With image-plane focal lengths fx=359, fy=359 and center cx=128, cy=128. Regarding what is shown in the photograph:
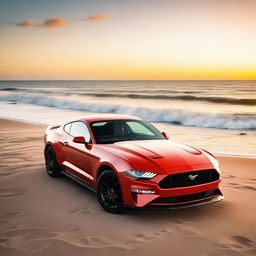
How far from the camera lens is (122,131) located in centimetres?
680

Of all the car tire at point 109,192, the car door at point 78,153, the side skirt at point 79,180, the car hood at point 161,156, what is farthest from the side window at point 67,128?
the car tire at point 109,192

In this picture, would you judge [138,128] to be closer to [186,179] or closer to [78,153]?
[78,153]

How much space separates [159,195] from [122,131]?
209cm

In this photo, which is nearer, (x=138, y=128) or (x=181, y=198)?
(x=181, y=198)

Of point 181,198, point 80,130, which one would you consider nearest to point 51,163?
point 80,130

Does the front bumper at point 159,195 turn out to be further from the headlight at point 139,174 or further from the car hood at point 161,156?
the car hood at point 161,156

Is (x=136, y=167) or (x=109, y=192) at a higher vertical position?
(x=136, y=167)

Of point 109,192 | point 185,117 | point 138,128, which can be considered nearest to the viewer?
point 109,192

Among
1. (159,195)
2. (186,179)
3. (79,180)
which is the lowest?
(79,180)

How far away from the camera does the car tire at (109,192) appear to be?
→ 534cm

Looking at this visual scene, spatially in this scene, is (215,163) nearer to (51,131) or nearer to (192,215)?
(192,215)

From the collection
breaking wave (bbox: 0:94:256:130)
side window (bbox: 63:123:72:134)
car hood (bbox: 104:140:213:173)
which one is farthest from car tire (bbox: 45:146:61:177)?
breaking wave (bbox: 0:94:256:130)

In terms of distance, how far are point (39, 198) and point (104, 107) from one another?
1245 inches

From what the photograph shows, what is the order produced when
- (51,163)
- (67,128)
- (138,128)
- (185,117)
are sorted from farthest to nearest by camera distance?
(185,117), (51,163), (67,128), (138,128)
